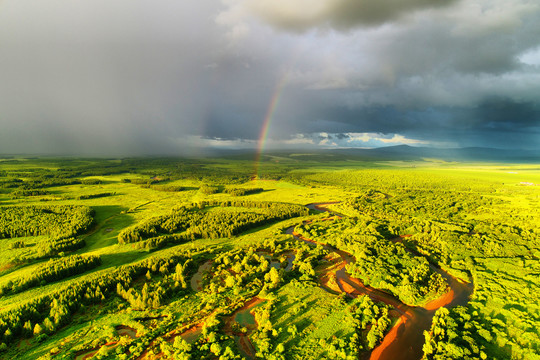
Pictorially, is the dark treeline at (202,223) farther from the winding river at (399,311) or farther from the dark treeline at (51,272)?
the winding river at (399,311)

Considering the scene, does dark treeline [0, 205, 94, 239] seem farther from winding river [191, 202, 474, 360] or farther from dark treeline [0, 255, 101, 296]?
winding river [191, 202, 474, 360]

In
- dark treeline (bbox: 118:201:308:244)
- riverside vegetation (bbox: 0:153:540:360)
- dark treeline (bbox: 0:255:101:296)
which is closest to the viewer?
riverside vegetation (bbox: 0:153:540:360)

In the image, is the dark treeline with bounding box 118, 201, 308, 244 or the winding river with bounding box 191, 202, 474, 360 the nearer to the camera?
the winding river with bounding box 191, 202, 474, 360

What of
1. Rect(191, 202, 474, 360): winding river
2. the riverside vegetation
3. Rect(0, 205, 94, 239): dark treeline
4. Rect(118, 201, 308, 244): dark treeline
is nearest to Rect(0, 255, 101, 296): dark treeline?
the riverside vegetation

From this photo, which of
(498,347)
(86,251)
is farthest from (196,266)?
(498,347)

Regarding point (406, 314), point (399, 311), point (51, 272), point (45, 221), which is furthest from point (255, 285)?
point (45, 221)

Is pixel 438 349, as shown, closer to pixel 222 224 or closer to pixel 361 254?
pixel 361 254
